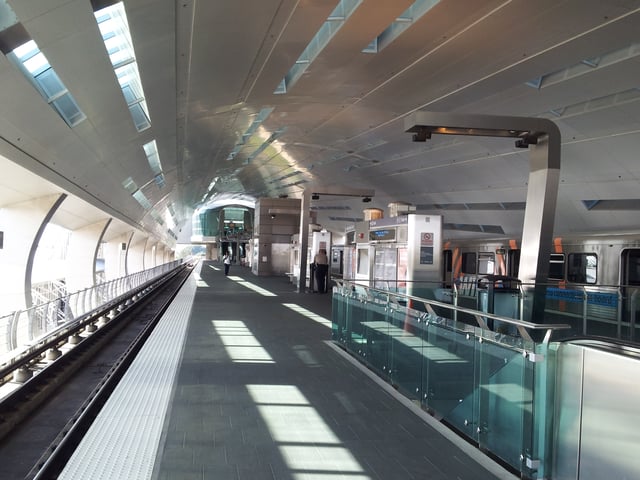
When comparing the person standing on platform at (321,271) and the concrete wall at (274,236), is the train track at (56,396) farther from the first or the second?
the concrete wall at (274,236)

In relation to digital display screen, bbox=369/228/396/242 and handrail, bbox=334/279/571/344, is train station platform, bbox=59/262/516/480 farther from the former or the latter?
digital display screen, bbox=369/228/396/242

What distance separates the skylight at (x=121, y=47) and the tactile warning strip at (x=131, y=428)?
5.15m

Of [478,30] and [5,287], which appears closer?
[478,30]

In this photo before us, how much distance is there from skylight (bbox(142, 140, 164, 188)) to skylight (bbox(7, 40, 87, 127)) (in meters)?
7.31

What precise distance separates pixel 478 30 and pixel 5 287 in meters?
13.9

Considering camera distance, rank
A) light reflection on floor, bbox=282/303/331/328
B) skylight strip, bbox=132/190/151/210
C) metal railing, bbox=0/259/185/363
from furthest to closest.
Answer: skylight strip, bbox=132/190/151/210
light reflection on floor, bbox=282/303/331/328
metal railing, bbox=0/259/185/363

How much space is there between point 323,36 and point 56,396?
851 cm

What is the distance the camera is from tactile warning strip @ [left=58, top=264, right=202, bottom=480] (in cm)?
369

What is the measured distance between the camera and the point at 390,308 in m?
6.48

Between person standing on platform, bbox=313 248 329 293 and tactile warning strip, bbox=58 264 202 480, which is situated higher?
person standing on platform, bbox=313 248 329 293

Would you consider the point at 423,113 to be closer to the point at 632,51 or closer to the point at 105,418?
the point at 632,51

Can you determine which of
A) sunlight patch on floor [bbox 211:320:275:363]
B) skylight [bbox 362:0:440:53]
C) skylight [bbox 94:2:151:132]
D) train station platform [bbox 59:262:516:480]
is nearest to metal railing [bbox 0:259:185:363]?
train station platform [bbox 59:262:516:480]

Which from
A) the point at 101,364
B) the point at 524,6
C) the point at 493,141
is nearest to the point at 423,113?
the point at 524,6

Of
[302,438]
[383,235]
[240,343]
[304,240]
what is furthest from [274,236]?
[302,438]
